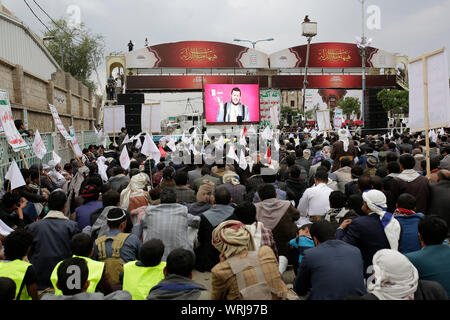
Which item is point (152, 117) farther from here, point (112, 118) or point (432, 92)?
point (432, 92)

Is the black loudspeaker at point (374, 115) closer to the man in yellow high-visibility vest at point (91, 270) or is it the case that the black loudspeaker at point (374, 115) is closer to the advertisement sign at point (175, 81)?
the man in yellow high-visibility vest at point (91, 270)

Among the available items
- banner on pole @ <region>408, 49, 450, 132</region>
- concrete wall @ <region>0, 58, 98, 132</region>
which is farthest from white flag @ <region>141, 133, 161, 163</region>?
banner on pole @ <region>408, 49, 450, 132</region>

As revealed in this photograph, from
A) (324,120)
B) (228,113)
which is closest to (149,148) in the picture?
(324,120)

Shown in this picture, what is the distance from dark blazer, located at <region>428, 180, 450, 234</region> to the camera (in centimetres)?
524

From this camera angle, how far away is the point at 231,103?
33031 millimetres

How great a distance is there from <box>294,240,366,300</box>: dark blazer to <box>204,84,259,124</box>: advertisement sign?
29.7 meters

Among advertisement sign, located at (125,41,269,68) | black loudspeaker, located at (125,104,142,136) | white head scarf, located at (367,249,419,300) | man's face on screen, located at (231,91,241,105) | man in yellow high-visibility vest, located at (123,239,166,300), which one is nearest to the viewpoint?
white head scarf, located at (367,249,419,300)

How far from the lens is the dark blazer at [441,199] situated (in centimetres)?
524

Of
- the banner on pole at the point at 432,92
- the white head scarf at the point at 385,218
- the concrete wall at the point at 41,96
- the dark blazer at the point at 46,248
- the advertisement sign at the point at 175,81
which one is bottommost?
the dark blazer at the point at 46,248

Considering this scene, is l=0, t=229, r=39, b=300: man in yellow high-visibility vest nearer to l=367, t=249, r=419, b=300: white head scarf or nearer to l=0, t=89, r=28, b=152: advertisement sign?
l=367, t=249, r=419, b=300: white head scarf

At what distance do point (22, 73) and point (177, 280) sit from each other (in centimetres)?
1145

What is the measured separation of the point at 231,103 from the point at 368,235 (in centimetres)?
2976

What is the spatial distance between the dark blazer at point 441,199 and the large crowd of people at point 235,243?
0.01 meters

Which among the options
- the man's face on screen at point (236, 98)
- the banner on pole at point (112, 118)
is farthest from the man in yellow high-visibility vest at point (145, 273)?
the man's face on screen at point (236, 98)
